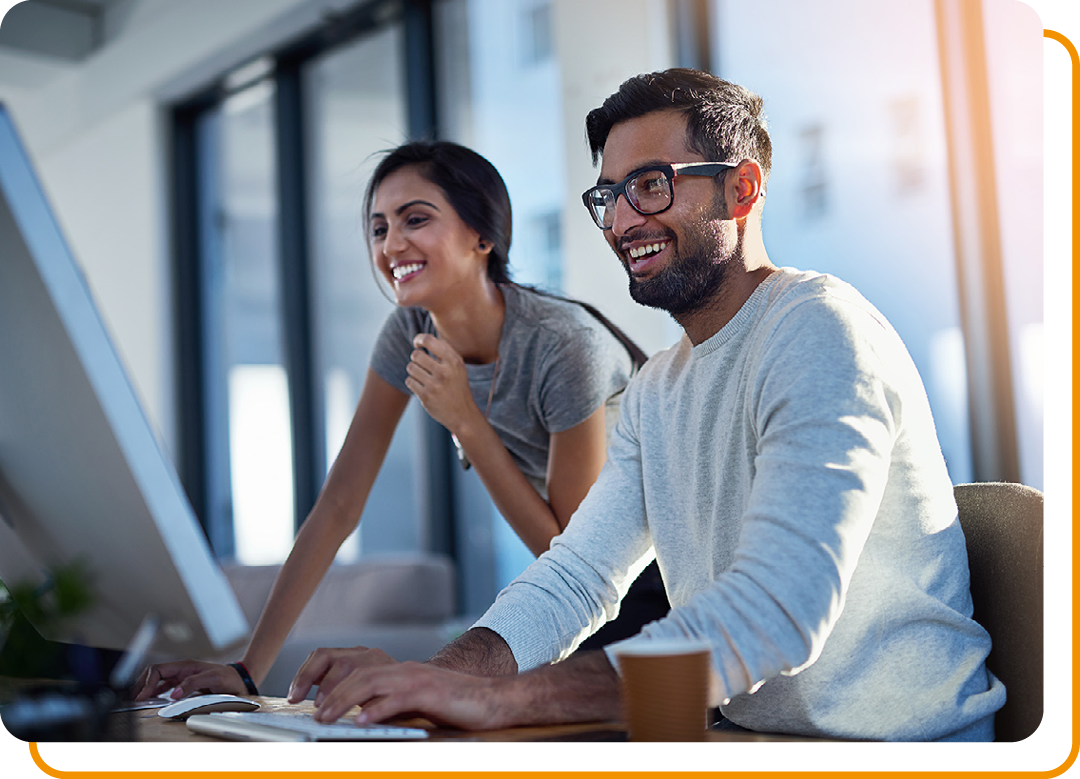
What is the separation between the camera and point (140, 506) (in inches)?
32.1

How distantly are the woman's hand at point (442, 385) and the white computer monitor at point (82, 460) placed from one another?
607 mm

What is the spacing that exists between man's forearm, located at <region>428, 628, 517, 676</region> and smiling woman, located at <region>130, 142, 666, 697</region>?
415 millimetres

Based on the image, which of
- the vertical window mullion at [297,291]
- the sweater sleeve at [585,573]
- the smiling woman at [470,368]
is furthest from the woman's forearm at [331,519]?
the vertical window mullion at [297,291]

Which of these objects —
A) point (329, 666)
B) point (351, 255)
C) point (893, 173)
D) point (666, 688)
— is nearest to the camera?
point (666, 688)

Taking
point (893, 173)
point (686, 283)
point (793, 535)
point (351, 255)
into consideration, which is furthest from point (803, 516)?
point (351, 255)

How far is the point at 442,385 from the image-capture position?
4.95ft

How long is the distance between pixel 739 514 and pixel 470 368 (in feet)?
2.42

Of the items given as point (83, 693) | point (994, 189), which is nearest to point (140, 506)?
point (83, 693)

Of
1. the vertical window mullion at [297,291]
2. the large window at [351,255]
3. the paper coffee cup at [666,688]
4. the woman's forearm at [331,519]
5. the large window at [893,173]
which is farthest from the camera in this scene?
the vertical window mullion at [297,291]

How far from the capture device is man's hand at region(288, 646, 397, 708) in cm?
93

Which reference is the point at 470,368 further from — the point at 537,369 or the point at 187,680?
the point at 187,680

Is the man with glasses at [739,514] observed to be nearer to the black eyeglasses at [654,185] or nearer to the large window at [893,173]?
the black eyeglasses at [654,185]

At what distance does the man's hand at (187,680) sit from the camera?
46.6 inches

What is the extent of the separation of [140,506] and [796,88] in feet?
8.45
